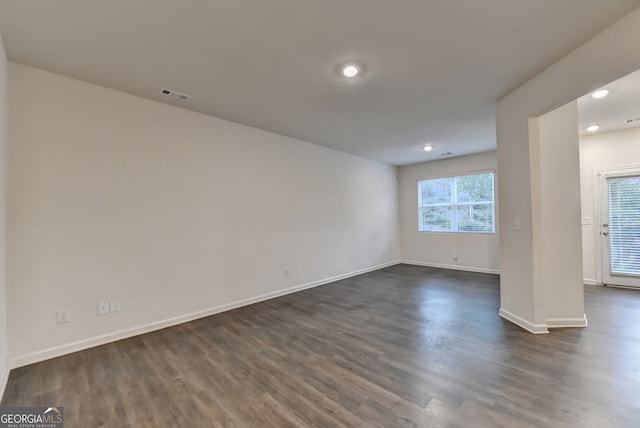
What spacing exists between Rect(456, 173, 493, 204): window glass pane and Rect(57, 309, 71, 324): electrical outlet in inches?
264

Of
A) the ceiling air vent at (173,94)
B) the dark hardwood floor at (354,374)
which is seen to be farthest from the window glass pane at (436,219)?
the ceiling air vent at (173,94)

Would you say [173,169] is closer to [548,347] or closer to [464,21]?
[464,21]

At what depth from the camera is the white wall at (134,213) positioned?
2365 mm

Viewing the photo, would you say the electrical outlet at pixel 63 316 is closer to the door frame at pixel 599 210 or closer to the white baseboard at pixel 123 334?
the white baseboard at pixel 123 334

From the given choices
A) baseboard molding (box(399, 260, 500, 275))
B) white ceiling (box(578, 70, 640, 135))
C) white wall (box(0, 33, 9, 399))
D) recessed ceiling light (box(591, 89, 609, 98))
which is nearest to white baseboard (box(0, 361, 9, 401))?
white wall (box(0, 33, 9, 399))

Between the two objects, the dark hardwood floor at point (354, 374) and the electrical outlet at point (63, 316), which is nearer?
the dark hardwood floor at point (354, 374)

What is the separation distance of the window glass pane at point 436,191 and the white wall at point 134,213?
11.3 feet

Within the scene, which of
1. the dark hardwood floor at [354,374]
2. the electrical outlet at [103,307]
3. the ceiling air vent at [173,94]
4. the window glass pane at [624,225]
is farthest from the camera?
the window glass pane at [624,225]

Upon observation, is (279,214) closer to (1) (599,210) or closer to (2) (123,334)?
(2) (123,334)

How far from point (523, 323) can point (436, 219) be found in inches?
150

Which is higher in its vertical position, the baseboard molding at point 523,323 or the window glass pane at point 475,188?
the window glass pane at point 475,188

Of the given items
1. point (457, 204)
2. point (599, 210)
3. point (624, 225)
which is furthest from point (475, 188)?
point (624, 225)

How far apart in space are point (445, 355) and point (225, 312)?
265cm

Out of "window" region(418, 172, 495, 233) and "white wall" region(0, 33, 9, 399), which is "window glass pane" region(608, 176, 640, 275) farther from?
"white wall" region(0, 33, 9, 399)
